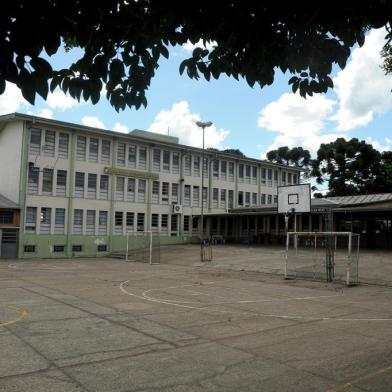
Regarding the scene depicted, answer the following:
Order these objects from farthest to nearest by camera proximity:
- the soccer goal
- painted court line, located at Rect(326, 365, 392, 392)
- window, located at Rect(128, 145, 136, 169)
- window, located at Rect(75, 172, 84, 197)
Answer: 1. window, located at Rect(128, 145, 136, 169)
2. window, located at Rect(75, 172, 84, 197)
3. the soccer goal
4. painted court line, located at Rect(326, 365, 392, 392)

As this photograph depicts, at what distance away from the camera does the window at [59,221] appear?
37.8 m

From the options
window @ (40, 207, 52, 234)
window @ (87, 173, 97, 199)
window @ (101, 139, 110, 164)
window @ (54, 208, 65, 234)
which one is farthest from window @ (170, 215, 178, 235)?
window @ (40, 207, 52, 234)

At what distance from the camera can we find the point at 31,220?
3653 centimetres

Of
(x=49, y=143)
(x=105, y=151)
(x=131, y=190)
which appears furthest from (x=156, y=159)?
(x=49, y=143)

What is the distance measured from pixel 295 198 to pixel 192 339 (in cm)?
2178

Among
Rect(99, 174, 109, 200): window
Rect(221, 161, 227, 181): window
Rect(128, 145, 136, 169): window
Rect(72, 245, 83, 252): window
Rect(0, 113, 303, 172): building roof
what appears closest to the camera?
Rect(0, 113, 303, 172): building roof

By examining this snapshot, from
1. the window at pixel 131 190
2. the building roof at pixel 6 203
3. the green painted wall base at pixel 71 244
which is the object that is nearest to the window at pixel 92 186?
the window at pixel 131 190

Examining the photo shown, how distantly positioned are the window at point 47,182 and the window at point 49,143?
1404 millimetres

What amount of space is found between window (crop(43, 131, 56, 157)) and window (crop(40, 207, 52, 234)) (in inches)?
178

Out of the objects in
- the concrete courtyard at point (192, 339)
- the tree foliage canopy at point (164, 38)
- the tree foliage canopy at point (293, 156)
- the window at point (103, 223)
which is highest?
the tree foliage canopy at point (293, 156)

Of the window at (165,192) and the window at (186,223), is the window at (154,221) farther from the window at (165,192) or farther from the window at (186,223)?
the window at (186,223)

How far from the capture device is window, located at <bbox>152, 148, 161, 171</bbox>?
44.8 meters

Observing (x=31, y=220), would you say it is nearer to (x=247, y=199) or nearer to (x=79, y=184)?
(x=79, y=184)

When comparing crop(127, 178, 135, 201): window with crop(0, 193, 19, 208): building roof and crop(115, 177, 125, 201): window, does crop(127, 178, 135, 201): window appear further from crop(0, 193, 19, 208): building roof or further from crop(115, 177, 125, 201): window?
crop(0, 193, 19, 208): building roof
